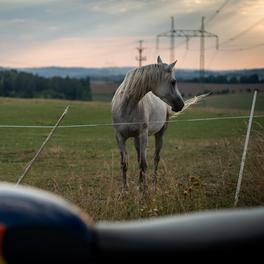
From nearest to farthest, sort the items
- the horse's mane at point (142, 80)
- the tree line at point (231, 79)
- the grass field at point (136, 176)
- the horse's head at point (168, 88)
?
the grass field at point (136, 176)
the horse's mane at point (142, 80)
the horse's head at point (168, 88)
the tree line at point (231, 79)

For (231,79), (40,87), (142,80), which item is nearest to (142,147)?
(142,80)

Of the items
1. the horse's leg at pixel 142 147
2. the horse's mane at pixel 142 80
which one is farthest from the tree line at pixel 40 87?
the horse's mane at pixel 142 80

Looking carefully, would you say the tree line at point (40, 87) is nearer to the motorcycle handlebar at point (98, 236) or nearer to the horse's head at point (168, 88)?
the horse's head at point (168, 88)

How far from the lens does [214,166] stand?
1035 cm

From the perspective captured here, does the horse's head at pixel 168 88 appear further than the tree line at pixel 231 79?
No

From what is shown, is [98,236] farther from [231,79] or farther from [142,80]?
[231,79]

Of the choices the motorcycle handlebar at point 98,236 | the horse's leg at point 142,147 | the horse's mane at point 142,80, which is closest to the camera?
the motorcycle handlebar at point 98,236

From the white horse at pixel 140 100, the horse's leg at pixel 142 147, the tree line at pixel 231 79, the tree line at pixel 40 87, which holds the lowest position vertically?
the tree line at pixel 40 87

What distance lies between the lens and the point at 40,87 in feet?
276

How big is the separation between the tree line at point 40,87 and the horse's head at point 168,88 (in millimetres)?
71886

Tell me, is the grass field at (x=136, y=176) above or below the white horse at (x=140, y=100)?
below

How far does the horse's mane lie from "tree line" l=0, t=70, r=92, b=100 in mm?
72108

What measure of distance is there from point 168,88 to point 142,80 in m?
0.48

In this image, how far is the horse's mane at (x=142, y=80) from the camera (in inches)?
352
